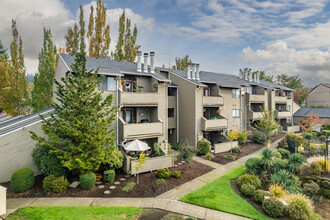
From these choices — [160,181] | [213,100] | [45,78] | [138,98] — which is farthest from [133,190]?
[45,78]

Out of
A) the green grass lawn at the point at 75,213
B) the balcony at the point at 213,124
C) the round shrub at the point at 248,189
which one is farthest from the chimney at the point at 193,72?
the green grass lawn at the point at 75,213

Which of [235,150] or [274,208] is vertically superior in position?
[235,150]

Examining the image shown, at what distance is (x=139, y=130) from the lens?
58.3 feet

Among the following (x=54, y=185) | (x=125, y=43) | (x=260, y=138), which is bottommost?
(x=54, y=185)

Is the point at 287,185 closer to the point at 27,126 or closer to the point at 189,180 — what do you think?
the point at 189,180

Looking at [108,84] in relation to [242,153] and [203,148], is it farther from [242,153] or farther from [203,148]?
[242,153]

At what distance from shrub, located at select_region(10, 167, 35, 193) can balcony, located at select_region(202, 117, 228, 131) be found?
18661mm

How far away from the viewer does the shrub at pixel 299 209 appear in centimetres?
1007

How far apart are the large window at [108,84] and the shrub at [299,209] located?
16657 mm

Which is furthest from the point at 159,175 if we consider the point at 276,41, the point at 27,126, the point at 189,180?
the point at 276,41

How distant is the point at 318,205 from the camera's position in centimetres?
1212

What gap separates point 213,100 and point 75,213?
2098cm

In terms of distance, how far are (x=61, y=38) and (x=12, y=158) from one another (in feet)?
87.2

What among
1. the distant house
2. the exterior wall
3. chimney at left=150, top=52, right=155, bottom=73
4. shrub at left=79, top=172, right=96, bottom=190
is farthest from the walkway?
the distant house
